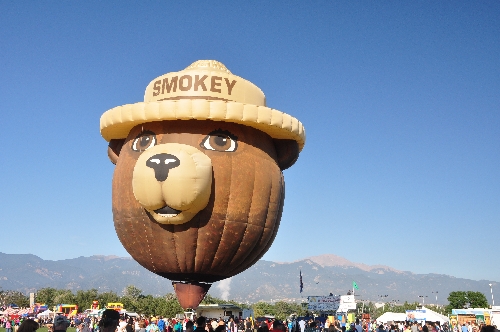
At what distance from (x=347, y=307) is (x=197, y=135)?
36.9 metres

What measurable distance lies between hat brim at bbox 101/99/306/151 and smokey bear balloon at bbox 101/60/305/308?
0.02 m

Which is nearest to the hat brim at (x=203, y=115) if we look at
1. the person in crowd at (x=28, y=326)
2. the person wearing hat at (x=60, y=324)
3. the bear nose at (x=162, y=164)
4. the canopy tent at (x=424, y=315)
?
the bear nose at (x=162, y=164)

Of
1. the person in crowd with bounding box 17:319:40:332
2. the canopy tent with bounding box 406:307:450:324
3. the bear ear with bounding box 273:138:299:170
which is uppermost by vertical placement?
the bear ear with bounding box 273:138:299:170

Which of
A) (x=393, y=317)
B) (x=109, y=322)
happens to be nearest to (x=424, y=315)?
(x=393, y=317)

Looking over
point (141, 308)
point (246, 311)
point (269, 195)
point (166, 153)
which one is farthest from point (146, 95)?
point (141, 308)

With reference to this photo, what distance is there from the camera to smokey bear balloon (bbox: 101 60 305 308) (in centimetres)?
911

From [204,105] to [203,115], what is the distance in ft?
0.62

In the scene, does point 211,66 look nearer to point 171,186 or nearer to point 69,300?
point 171,186

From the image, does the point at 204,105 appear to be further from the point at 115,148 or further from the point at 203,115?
the point at 115,148

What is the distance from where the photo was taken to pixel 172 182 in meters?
8.91

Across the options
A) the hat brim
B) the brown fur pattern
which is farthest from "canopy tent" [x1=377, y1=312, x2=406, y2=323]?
the hat brim

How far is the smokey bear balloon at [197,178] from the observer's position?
359 inches

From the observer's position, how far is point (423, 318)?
128 ft

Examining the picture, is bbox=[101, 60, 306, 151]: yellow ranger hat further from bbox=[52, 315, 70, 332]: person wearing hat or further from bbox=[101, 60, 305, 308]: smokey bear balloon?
bbox=[52, 315, 70, 332]: person wearing hat
